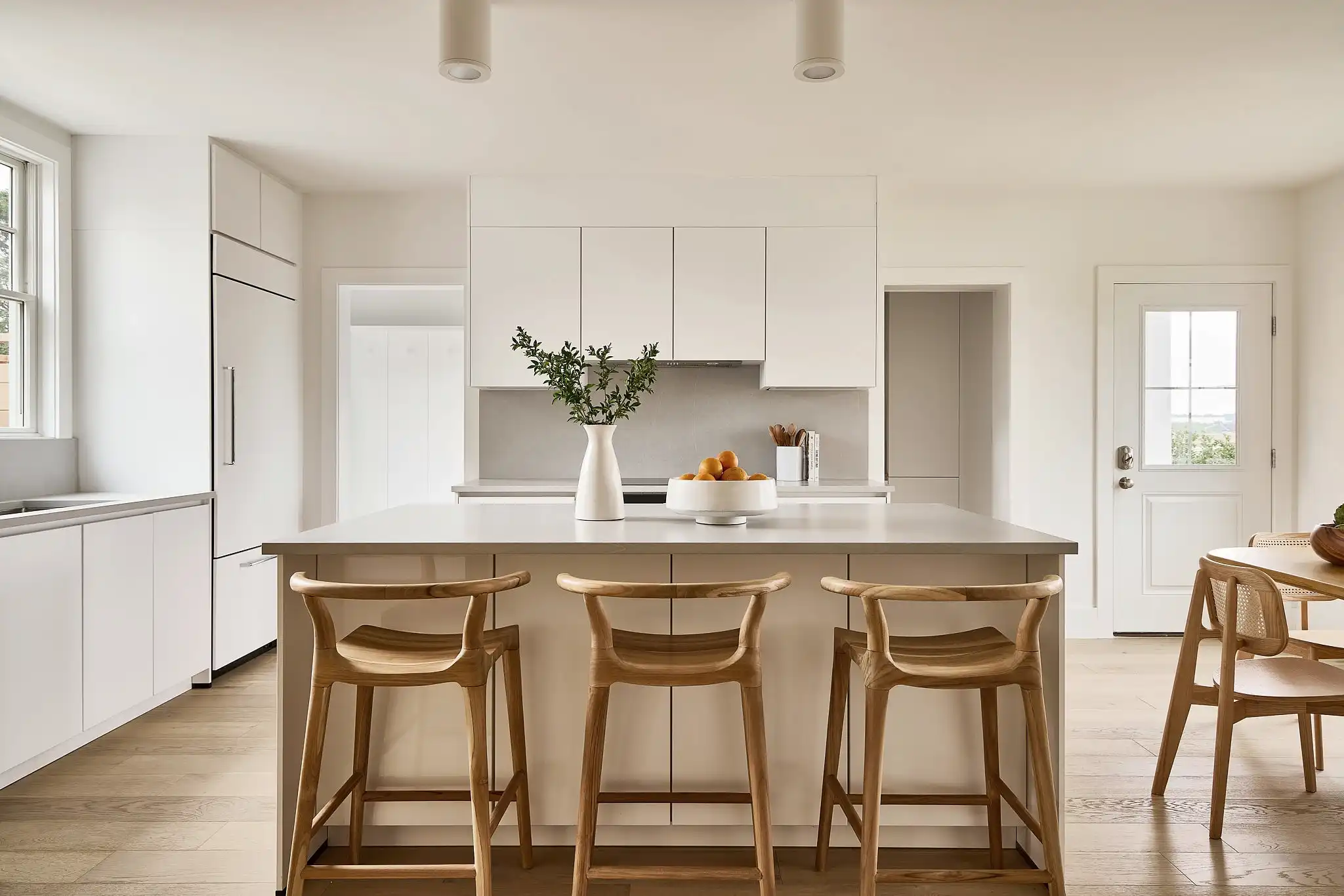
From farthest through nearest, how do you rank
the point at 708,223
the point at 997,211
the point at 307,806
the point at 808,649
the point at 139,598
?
the point at 997,211 → the point at 708,223 → the point at 139,598 → the point at 808,649 → the point at 307,806

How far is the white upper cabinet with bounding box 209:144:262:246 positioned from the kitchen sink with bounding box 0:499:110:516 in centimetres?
132

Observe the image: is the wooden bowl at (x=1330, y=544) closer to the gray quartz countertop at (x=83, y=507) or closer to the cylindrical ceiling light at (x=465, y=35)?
the cylindrical ceiling light at (x=465, y=35)

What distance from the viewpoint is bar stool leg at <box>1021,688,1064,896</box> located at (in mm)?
1896

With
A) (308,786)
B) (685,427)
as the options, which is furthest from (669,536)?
(685,427)

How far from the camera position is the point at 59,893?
2135 millimetres

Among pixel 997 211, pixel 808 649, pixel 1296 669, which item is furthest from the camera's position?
pixel 997 211

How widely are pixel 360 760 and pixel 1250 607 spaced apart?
2383 mm

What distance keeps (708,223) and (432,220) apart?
5.19ft

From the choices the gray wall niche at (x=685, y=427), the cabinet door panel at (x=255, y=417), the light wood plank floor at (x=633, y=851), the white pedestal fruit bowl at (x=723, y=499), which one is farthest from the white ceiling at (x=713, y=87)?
the light wood plank floor at (x=633, y=851)

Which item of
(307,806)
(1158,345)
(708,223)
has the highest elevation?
(708,223)

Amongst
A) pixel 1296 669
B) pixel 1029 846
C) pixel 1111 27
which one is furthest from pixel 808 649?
pixel 1111 27

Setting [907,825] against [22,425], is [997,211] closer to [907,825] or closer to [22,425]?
[907,825]

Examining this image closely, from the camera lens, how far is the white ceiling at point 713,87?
281cm

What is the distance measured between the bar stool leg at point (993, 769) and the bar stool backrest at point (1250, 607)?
30.1 inches
